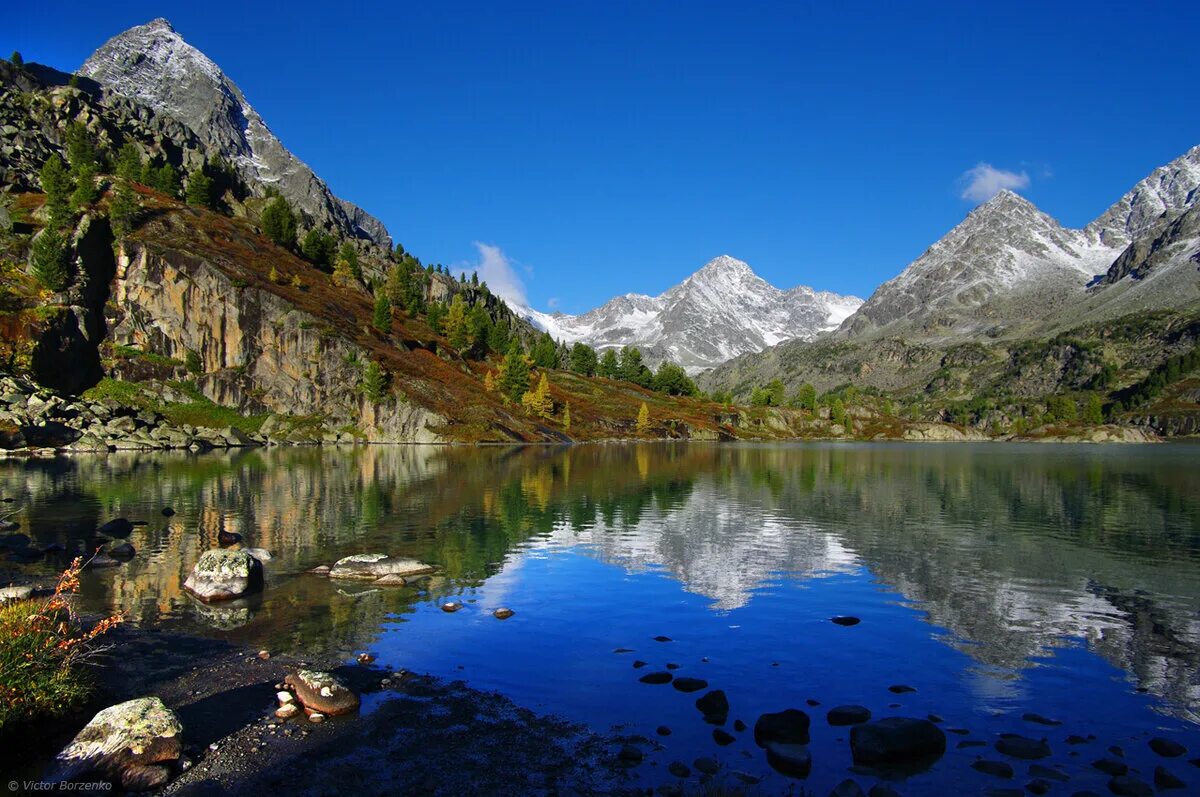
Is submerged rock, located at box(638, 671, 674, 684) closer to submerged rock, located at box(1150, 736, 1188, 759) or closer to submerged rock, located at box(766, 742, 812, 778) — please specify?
submerged rock, located at box(766, 742, 812, 778)

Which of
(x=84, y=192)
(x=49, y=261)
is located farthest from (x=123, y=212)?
(x=49, y=261)

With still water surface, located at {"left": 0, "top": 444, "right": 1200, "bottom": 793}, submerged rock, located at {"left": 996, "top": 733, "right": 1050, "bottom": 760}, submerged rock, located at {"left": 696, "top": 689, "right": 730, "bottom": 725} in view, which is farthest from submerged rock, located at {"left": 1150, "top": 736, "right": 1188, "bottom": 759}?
submerged rock, located at {"left": 696, "top": 689, "right": 730, "bottom": 725}

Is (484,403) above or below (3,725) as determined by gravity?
above

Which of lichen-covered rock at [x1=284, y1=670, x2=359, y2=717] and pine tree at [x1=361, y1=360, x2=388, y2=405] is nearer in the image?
lichen-covered rock at [x1=284, y1=670, x2=359, y2=717]

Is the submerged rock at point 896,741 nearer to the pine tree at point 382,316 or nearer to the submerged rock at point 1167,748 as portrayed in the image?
the submerged rock at point 1167,748

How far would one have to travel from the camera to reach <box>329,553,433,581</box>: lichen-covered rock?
36688 millimetres

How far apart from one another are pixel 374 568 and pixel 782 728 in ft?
80.1

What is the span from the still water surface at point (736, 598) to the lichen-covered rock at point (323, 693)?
4.22m

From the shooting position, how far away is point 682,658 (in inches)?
1033

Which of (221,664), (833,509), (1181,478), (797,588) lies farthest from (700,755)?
(1181,478)

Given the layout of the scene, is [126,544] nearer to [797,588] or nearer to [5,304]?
[797,588]

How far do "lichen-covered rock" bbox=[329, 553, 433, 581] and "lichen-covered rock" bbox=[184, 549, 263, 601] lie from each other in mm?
4034

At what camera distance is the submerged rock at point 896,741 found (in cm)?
1800

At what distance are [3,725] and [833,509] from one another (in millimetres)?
64386
